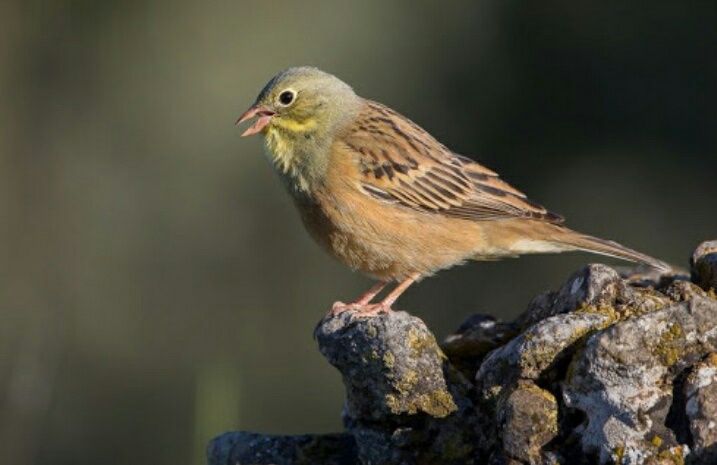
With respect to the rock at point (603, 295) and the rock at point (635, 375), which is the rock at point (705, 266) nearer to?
the rock at point (603, 295)

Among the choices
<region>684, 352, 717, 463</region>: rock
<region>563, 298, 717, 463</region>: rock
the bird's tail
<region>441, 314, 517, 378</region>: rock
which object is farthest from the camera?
the bird's tail

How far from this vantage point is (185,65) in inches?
608

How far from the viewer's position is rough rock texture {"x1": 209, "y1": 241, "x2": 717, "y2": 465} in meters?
4.89

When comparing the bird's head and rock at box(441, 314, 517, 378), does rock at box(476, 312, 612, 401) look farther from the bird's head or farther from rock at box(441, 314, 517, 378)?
the bird's head

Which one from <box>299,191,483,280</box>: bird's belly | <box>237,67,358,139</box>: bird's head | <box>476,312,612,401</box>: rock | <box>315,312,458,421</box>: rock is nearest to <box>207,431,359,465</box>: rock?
<box>315,312,458,421</box>: rock

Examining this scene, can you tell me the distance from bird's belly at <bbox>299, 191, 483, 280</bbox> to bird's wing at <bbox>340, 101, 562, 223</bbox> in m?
0.08

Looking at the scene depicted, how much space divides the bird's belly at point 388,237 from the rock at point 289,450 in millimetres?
1687

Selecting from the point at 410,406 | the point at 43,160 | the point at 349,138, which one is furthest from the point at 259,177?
the point at 410,406

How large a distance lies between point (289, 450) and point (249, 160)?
30.4ft

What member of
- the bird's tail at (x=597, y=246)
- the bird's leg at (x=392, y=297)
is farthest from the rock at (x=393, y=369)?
the bird's tail at (x=597, y=246)

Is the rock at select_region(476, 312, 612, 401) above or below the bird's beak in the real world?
below

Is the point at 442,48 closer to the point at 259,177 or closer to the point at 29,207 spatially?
the point at 259,177

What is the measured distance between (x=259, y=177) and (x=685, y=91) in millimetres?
3806

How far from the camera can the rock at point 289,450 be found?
5812 mm
